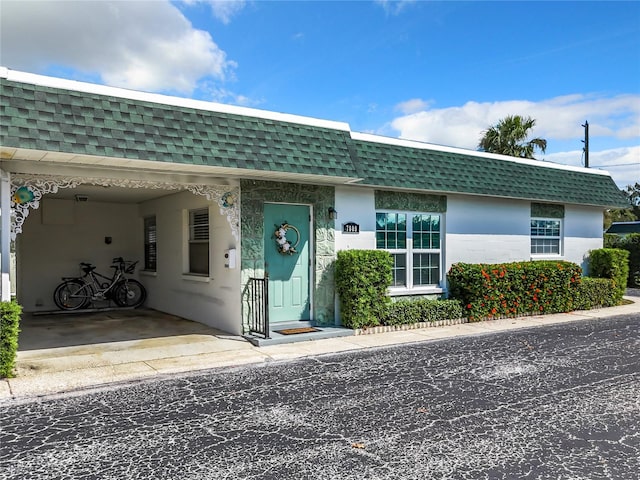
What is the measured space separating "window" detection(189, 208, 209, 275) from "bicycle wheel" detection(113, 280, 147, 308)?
2608 millimetres

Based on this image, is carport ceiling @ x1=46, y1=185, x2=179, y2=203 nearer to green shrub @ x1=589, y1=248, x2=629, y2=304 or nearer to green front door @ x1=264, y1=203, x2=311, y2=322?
green front door @ x1=264, y1=203, x2=311, y2=322

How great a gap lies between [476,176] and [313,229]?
4.22m

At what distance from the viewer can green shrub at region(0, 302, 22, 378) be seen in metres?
5.66

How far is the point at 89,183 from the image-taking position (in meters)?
7.16

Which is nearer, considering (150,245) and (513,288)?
(513,288)

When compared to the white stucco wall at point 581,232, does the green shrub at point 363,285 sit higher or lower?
lower

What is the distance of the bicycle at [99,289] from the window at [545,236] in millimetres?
9924

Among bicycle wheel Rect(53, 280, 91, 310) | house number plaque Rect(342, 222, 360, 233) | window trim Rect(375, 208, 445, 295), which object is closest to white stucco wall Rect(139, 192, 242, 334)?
bicycle wheel Rect(53, 280, 91, 310)

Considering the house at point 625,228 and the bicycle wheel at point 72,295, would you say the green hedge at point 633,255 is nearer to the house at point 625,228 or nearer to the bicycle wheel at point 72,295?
the house at point 625,228

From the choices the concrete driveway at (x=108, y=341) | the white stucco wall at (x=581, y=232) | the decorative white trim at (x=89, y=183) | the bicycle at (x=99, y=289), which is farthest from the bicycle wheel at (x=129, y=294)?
the white stucco wall at (x=581, y=232)

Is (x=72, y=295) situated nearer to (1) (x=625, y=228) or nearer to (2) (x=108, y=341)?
(2) (x=108, y=341)

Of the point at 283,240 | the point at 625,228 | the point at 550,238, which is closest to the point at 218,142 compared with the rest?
the point at 283,240

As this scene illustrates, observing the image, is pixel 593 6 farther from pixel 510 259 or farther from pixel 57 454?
pixel 57 454

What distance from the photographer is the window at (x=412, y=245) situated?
395 inches
